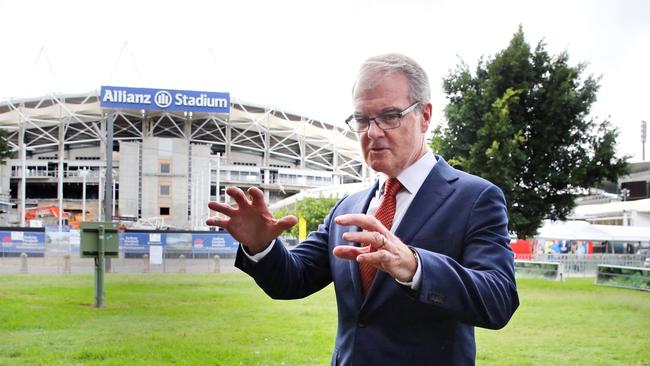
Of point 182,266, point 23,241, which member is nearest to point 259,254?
point 182,266

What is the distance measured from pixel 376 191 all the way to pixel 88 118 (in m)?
38.0

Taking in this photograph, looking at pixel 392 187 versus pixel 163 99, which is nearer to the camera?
pixel 392 187

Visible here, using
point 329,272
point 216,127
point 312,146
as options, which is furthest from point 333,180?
point 329,272

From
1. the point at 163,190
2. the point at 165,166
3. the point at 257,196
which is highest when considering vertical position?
the point at 165,166

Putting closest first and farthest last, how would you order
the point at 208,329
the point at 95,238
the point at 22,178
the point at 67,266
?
the point at 208,329
the point at 95,238
the point at 67,266
the point at 22,178

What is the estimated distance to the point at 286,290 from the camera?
117cm

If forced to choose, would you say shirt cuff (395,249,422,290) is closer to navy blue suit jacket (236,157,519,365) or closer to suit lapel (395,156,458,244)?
navy blue suit jacket (236,157,519,365)

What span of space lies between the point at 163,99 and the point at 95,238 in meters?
31.7

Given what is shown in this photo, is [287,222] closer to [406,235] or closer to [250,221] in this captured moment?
[250,221]

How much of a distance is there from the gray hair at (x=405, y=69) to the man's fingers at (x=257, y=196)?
252 millimetres

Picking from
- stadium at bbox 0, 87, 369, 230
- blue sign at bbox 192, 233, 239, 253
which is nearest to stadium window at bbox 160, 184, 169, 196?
stadium at bbox 0, 87, 369, 230

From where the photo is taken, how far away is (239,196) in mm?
1021

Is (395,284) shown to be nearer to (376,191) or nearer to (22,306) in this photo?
(376,191)

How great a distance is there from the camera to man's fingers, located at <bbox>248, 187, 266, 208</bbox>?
973 millimetres
